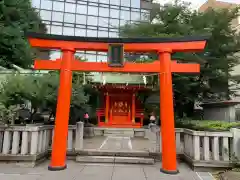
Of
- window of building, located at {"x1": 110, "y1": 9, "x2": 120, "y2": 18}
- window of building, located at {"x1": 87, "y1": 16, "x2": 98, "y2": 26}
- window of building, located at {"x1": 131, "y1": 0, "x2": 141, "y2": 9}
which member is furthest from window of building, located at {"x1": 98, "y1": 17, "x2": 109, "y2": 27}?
window of building, located at {"x1": 131, "y1": 0, "x2": 141, "y2": 9}

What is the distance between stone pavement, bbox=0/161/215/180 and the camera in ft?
17.3

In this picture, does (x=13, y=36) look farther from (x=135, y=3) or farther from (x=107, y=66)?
(x=135, y=3)

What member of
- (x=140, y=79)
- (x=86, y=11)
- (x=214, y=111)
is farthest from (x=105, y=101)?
(x=86, y=11)

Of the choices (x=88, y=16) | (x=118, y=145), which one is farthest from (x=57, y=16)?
(x=118, y=145)

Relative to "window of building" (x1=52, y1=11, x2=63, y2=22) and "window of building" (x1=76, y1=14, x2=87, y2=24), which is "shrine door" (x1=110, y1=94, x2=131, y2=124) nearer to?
"window of building" (x1=76, y1=14, x2=87, y2=24)

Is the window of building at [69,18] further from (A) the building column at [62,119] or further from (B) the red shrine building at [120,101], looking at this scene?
(A) the building column at [62,119]

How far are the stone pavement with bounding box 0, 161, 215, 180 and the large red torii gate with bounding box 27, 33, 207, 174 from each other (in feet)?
1.27

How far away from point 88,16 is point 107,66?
82.2 feet

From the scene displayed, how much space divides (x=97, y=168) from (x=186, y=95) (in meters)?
9.63

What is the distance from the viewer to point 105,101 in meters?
16.7

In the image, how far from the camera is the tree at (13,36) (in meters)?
14.6

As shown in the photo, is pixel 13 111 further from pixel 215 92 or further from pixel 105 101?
pixel 215 92

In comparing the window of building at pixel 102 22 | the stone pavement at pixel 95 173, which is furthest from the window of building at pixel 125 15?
the stone pavement at pixel 95 173

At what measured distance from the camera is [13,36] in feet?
48.9
